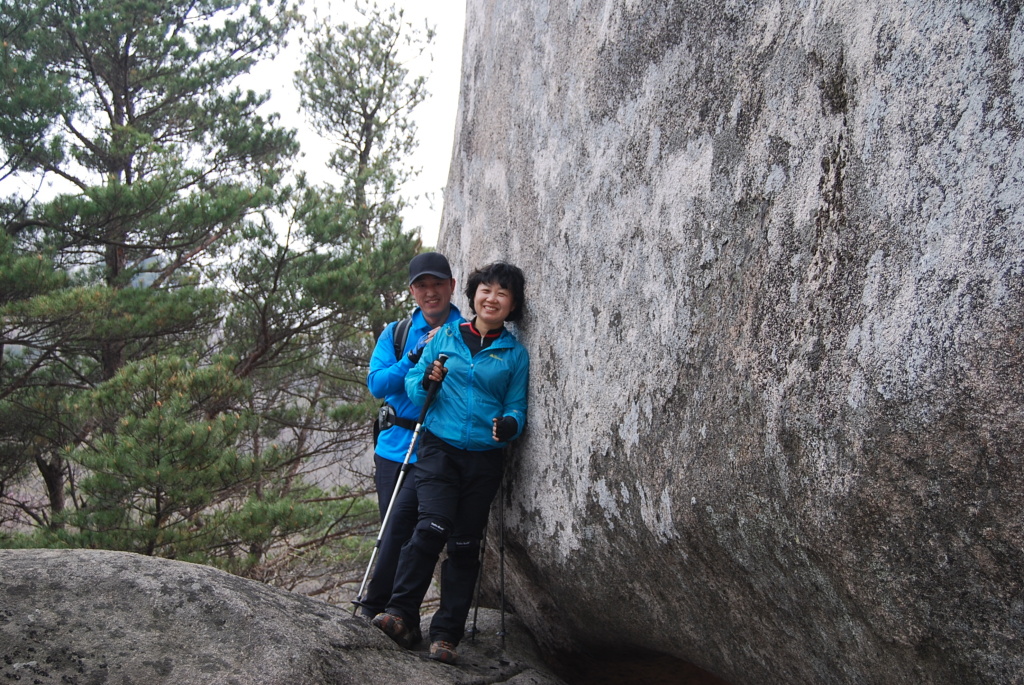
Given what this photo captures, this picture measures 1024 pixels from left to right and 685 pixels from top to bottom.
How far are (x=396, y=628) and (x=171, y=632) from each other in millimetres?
910

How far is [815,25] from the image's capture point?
250 cm

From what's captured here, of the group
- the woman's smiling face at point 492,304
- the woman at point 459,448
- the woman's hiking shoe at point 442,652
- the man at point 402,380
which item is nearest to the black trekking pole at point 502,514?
the woman at point 459,448

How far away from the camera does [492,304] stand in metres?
3.79

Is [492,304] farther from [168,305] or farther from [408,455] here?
[168,305]

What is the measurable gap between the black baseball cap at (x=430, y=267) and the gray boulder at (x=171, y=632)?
1.52 m

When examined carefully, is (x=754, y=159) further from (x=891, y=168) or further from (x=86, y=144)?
(x=86, y=144)

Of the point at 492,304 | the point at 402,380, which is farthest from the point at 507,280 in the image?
the point at 402,380

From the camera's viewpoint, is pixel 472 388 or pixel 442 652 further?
pixel 472 388

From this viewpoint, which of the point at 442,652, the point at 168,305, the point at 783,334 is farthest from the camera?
the point at 168,305

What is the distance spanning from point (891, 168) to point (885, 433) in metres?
0.68

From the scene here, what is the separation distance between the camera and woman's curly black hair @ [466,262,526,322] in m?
3.85

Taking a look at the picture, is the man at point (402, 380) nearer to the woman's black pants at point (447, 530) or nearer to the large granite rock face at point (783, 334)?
the woman's black pants at point (447, 530)

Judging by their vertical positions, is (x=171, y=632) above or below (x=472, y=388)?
below

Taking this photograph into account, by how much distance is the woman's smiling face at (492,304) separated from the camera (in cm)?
379
